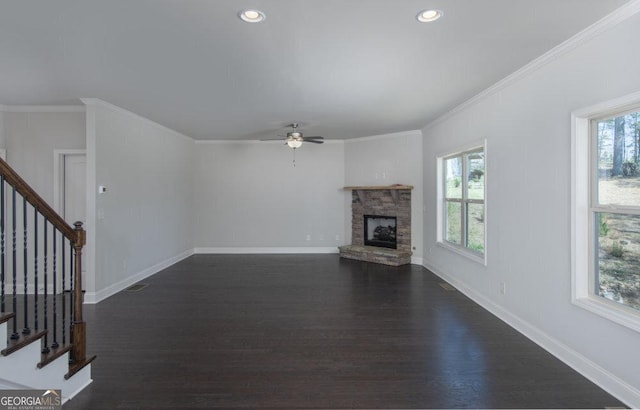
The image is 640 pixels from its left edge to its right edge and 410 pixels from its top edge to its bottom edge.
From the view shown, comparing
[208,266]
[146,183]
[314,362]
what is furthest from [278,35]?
[208,266]

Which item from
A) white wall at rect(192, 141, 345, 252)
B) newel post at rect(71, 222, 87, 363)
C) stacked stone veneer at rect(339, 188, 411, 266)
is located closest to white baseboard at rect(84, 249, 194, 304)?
white wall at rect(192, 141, 345, 252)

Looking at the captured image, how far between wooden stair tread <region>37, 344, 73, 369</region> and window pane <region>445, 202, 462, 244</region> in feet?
16.2

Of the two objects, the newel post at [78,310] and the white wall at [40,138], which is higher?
the white wall at [40,138]

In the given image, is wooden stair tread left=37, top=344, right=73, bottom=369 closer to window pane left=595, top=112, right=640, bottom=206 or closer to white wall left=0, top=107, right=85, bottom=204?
white wall left=0, top=107, right=85, bottom=204

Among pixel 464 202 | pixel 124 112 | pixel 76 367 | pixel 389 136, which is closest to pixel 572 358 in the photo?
pixel 464 202

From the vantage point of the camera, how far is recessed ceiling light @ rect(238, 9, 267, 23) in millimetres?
2221

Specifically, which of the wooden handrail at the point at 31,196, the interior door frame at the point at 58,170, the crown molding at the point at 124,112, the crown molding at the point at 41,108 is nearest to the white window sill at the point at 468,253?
the wooden handrail at the point at 31,196

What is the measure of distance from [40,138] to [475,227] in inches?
254

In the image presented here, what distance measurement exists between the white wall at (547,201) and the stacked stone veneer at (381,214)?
2239mm

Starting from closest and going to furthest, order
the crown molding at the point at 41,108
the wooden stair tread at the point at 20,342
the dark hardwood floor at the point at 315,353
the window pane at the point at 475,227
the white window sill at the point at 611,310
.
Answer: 1. the wooden stair tread at the point at 20,342
2. the white window sill at the point at 611,310
3. the dark hardwood floor at the point at 315,353
4. the window pane at the point at 475,227
5. the crown molding at the point at 41,108

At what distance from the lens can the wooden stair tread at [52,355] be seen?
2095 mm

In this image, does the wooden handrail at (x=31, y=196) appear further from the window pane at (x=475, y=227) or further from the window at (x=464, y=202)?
the window pane at (x=475, y=227)

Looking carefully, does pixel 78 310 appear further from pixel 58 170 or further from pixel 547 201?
pixel 547 201

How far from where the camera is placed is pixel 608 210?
2436 millimetres
